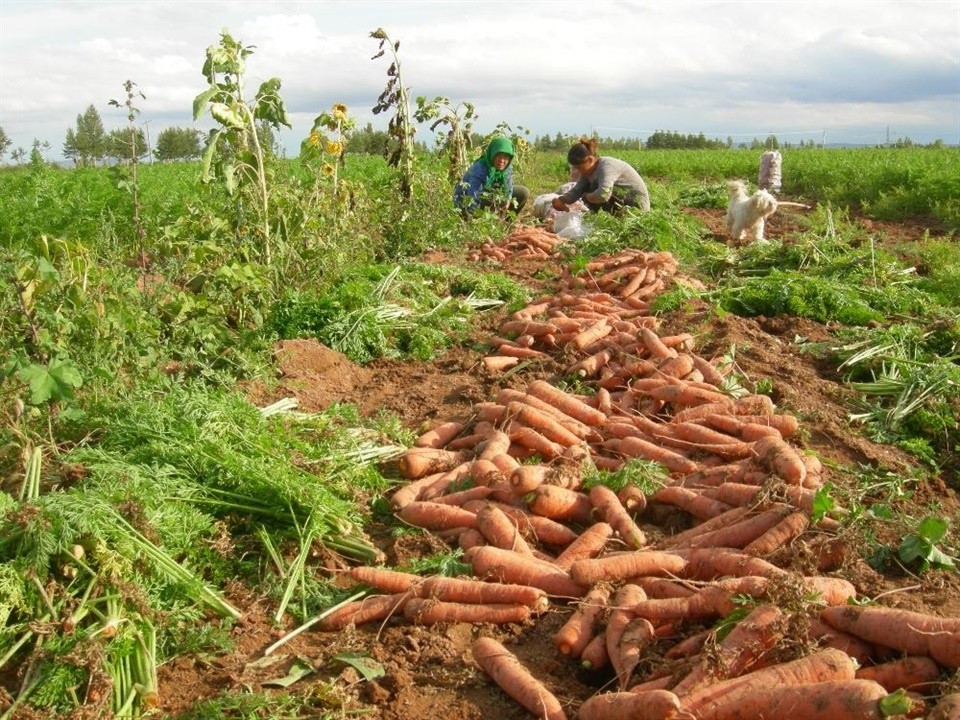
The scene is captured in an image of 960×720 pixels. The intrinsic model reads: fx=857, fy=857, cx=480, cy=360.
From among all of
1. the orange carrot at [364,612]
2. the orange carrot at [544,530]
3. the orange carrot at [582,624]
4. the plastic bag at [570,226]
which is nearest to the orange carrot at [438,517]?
the orange carrot at [544,530]

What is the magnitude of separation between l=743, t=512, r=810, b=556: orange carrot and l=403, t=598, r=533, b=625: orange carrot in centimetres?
97

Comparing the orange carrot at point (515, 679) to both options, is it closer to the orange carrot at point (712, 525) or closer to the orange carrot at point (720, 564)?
the orange carrot at point (720, 564)

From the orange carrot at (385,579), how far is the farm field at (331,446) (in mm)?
52

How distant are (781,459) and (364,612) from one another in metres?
2.02

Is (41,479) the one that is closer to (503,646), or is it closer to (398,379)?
(503,646)

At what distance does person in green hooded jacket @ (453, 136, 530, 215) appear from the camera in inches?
433

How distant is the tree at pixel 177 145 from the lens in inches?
274

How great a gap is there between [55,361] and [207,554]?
1.09 m

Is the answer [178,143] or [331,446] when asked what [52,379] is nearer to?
[331,446]

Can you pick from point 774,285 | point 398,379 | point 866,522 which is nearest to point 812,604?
point 866,522

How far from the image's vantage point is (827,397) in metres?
5.35

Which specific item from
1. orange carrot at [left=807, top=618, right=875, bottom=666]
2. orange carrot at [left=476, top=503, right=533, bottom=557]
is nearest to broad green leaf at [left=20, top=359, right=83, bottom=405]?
orange carrot at [left=476, top=503, right=533, bottom=557]

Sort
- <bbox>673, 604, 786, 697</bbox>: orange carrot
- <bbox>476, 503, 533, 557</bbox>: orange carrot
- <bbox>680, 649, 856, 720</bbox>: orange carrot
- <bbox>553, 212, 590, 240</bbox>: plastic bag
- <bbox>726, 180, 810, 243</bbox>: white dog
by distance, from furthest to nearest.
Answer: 1. <bbox>553, 212, 590, 240</bbox>: plastic bag
2. <bbox>726, 180, 810, 243</bbox>: white dog
3. <bbox>476, 503, 533, 557</bbox>: orange carrot
4. <bbox>673, 604, 786, 697</bbox>: orange carrot
5. <bbox>680, 649, 856, 720</bbox>: orange carrot

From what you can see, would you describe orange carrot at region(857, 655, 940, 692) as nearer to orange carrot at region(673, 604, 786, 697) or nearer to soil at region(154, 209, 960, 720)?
orange carrot at region(673, 604, 786, 697)
